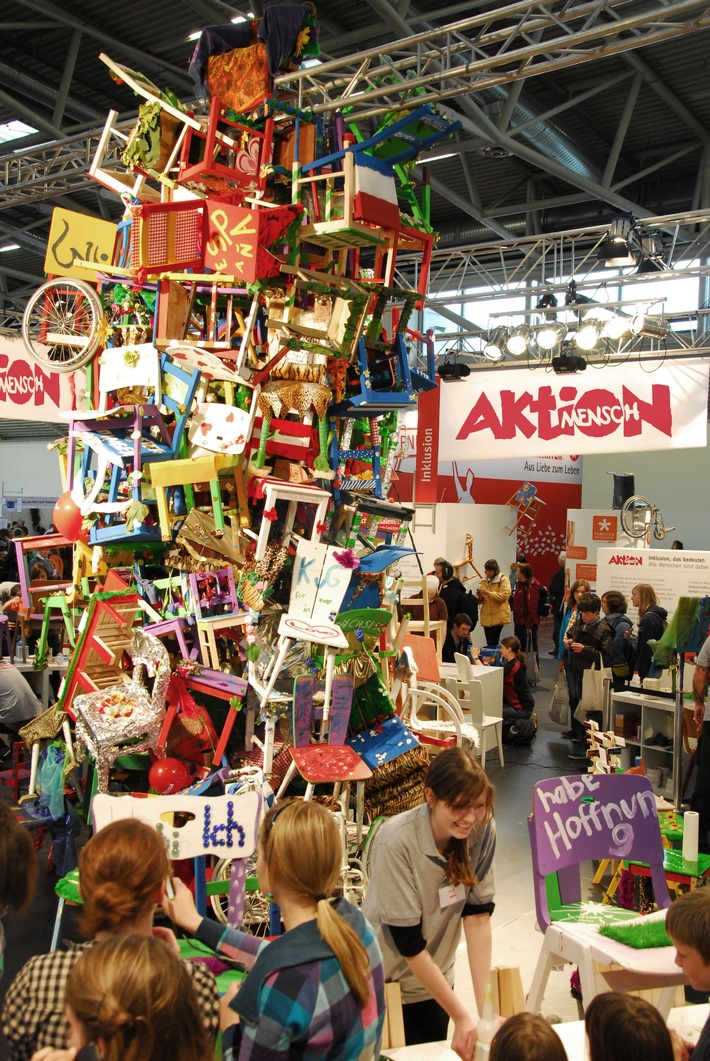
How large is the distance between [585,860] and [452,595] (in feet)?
24.0

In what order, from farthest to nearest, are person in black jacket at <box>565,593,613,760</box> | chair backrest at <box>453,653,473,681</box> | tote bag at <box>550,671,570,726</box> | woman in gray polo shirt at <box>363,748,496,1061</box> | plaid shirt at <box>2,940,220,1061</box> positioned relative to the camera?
1. tote bag at <box>550,671,570,726</box>
2. person in black jacket at <box>565,593,613,760</box>
3. chair backrest at <box>453,653,473,681</box>
4. woman in gray polo shirt at <box>363,748,496,1061</box>
5. plaid shirt at <box>2,940,220,1061</box>

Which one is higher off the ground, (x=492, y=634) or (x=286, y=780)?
(x=286, y=780)

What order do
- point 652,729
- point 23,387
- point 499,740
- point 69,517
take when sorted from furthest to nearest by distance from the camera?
point 23,387, point 499,740, point 652,729, point 69,517

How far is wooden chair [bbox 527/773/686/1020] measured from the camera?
2.62m

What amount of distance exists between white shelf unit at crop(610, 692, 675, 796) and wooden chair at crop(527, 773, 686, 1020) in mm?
3788

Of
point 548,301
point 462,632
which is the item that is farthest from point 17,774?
point 548,301

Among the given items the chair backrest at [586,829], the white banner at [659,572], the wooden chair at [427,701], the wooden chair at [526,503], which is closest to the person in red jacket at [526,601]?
the white banner at [659,572]

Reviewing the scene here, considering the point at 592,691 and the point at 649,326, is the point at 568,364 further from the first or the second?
the point at 592,691

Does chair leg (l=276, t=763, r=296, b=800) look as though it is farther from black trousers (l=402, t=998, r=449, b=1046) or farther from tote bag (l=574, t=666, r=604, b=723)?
tote bag (l=574, t=666, r=604, b=723)

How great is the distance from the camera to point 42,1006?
1.75 metres

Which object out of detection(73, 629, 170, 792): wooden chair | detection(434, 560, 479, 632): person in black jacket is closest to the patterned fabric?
detection(73, 629, 170, 792): wooden chair

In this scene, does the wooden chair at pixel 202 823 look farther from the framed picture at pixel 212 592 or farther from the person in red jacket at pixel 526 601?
the person in red jacket at pixel 526 601

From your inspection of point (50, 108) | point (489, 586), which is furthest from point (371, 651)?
point (50, 108)

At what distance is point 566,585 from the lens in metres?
12.7
